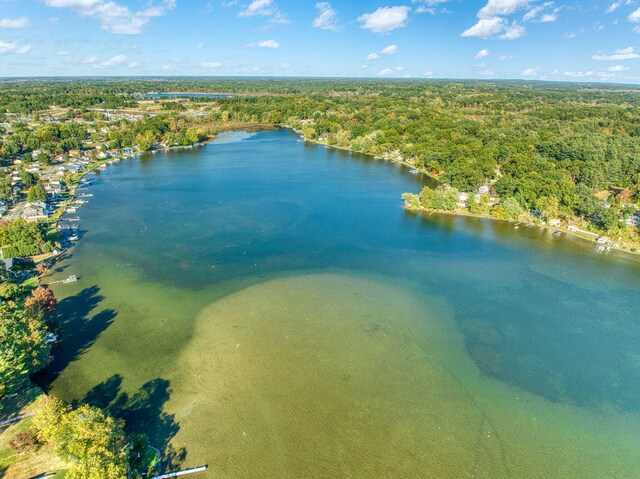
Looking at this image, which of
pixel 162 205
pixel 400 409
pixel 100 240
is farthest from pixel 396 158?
pixel 400 409

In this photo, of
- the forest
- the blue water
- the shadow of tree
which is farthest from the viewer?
the forest

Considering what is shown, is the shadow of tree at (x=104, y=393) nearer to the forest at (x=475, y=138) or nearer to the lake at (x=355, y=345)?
the lake at (x=355, y=345)

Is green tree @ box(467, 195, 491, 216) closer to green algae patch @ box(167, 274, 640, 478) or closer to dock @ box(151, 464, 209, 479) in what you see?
green algae patch @ box(167, 274, 640, 478)

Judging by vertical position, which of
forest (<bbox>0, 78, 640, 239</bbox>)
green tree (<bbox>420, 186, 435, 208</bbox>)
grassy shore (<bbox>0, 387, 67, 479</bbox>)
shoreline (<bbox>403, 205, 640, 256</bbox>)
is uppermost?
forest (<bbox>0, 78, 640, 239</bbox>)

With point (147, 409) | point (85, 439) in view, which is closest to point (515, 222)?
point (147, 409)

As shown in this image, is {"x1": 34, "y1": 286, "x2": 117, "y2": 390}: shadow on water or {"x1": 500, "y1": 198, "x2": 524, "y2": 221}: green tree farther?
{"x1": 500, "y1": 198, "x2": 524, "y2": 221}: green tree

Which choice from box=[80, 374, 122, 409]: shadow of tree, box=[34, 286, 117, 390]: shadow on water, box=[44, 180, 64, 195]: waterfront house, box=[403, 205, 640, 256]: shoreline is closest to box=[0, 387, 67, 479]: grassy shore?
box=[80, 374, 122, 409]: shadow of tree
